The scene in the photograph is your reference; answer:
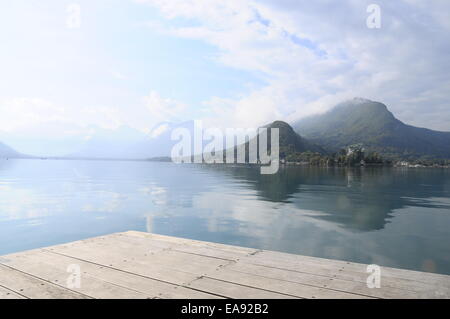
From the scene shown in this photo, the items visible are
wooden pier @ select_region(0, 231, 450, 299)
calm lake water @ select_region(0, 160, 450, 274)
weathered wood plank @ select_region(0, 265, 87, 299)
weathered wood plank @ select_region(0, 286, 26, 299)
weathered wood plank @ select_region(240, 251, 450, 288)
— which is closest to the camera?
weathered wood plank @ select_region(0, 286, 26, 299)

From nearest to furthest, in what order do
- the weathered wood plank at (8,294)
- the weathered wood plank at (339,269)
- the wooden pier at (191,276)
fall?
the weathered wood plank at (8,294)
the wooden pier at (191,276)
the weathered wood plank at (339,269)

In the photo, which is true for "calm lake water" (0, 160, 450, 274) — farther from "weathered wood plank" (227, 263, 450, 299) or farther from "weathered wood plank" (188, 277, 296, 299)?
"weathered wood plank" (188, 277, 296, 299)

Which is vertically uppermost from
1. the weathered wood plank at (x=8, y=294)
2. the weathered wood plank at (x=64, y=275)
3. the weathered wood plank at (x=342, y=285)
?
the weathered wood plank at (x=8, y=294)

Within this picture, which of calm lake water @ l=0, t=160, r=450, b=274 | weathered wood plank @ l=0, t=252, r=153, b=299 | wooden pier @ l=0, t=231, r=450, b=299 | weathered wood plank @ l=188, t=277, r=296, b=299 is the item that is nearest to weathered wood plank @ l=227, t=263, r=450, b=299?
wooden pier @ l=0, t=231, r=450, b=299

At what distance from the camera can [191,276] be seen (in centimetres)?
643

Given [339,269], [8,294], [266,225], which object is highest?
[8,294]

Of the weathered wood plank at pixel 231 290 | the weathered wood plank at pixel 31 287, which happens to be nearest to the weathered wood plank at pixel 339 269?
the weathered wood plank at pixel 231 290

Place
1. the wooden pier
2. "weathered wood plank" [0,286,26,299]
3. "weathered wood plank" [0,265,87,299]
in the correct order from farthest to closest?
the wooden pier < "weathered wood plank" [0,265,87,299] < "weathered wood plank" [0,286,26,299]

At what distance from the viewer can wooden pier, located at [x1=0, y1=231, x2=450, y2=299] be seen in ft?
18.4

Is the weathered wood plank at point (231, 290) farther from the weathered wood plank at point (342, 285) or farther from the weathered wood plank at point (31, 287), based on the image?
the weathered wood plank at point (31, 287)

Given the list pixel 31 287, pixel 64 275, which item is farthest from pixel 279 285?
pixel 31 287

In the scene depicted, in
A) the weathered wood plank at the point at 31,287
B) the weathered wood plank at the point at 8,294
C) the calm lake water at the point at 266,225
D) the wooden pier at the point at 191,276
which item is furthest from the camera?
the calm lake water at the point at 266,225

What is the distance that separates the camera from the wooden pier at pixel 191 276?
5602mm

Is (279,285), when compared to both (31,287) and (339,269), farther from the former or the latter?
(31,287)
